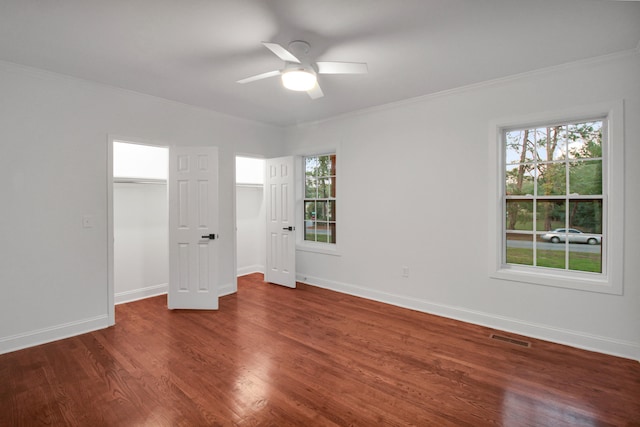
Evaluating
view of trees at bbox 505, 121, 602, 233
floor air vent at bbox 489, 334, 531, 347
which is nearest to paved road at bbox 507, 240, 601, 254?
view of trees at bbox 505, 121, 602, 233

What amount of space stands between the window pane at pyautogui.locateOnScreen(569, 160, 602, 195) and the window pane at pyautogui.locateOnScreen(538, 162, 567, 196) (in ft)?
0.21

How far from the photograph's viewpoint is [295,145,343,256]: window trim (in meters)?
4.90

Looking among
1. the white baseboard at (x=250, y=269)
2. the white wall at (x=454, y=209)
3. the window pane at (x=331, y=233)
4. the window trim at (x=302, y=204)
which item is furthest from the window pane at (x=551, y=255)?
the white baseboard at (x=250, y=269)

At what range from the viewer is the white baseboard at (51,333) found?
2941 mm

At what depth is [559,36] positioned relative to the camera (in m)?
2.51

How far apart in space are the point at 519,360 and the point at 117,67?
470 cm

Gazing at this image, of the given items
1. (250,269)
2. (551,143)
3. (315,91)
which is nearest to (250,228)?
(250,269)

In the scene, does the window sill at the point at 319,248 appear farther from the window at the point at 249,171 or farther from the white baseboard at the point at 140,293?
Result: the white baseboard at the point at 140,293

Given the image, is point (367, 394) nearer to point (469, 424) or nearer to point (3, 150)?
point (469, 424)

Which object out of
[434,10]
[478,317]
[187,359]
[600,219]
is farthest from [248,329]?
[600,219]

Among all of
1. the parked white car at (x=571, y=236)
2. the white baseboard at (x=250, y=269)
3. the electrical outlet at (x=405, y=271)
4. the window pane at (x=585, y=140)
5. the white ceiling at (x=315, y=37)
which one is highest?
the white ceiling at (x=315, y=37)

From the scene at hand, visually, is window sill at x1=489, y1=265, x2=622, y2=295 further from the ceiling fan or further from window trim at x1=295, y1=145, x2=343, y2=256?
the ceiling fan

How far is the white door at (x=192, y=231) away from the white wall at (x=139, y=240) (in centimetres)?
85

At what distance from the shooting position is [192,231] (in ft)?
13.5
